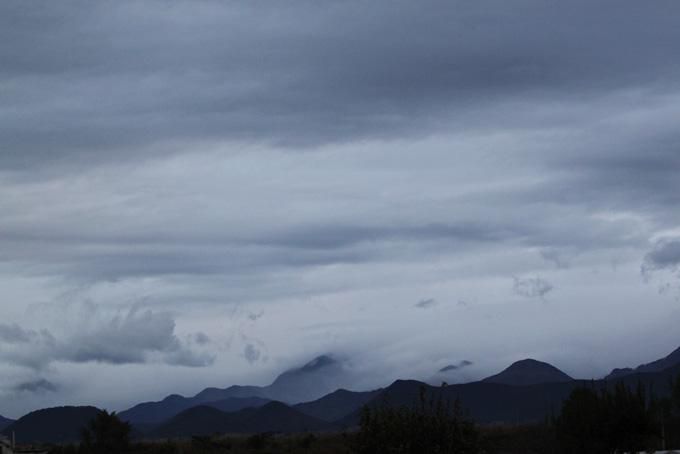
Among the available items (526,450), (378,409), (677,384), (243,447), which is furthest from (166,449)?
(378,409)

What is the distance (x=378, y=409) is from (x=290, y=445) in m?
69.6

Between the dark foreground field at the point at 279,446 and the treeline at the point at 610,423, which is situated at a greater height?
the dark foreground field at the point at 279,446

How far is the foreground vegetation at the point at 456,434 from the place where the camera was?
115 feet

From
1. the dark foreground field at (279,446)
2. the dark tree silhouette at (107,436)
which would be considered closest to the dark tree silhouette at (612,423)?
the dark foreground field at (279,446)

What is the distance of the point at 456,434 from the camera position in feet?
115

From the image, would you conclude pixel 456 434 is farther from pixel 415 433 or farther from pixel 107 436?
pixel 107 436

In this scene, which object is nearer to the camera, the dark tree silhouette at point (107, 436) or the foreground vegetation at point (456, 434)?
the foreground vegetation at point (456, 434)

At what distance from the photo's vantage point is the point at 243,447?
345 ft

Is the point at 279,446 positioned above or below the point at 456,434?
above

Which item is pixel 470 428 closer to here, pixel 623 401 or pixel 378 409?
pixel 378 409

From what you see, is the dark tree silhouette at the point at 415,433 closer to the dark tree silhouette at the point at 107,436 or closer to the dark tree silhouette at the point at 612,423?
the dark tree silhouette at the point at 612,423

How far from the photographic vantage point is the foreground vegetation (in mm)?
35125

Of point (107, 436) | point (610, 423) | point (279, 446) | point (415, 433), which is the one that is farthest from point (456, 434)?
point (279, 446)

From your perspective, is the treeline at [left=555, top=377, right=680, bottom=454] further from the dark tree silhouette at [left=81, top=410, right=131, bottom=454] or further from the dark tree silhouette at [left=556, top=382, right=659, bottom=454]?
the dark tree silhouette at [left=81, top=410, right=131, bottom=454]
